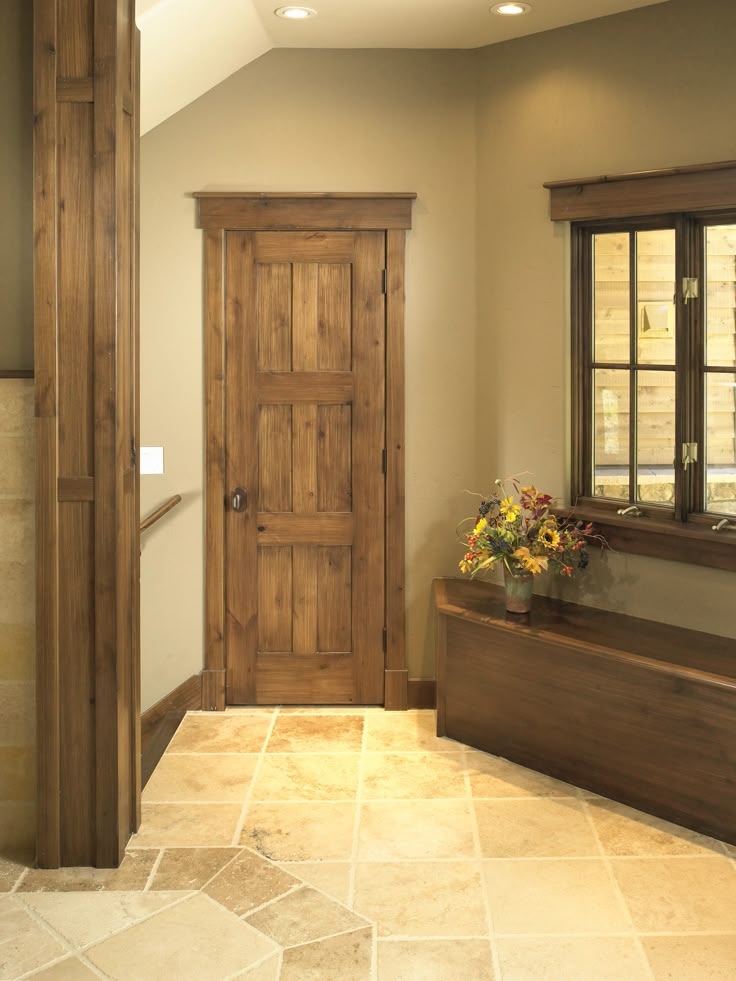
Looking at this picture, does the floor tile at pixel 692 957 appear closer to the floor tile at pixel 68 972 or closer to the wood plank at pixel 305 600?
the floor tile at pixel 68 972

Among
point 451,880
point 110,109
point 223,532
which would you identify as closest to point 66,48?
point 110,109

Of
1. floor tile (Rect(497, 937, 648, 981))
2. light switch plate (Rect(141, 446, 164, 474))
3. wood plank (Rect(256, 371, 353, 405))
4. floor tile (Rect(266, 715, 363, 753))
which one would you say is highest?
wood plank (Rect(256, 371, 353, 405))

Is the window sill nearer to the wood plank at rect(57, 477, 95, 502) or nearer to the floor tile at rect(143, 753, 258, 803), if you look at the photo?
the floor tile at rect(143, 753, 258, 803)

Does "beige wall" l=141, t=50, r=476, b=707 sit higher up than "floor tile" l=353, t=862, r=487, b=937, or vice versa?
"beige wall" l=141, t=50, r=476, b=707

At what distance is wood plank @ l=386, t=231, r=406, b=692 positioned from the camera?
14.8 feet

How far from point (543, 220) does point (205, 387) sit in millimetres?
1574

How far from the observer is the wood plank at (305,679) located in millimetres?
4633

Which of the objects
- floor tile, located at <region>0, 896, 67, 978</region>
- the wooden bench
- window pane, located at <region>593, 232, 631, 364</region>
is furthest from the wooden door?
floor tile, located at <region>0, 896, 67, 978</region>

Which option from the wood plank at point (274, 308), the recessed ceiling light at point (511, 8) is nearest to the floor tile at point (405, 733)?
the wood plank at point (274, 308)

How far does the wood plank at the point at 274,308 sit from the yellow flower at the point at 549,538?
4.54 ft

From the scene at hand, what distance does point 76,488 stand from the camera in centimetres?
304

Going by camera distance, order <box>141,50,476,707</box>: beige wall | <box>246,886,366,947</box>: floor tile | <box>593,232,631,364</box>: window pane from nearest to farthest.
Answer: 1. <box>246,886,366,947</box>: floor tile
2. <box>593,232,631,364</box>: window pane
3. <box>141,50,476,707</box>: beige wall

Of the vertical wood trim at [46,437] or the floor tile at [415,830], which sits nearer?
the vertical wood trim at [46,437]

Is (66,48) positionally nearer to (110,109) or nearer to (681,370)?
(110,109)
